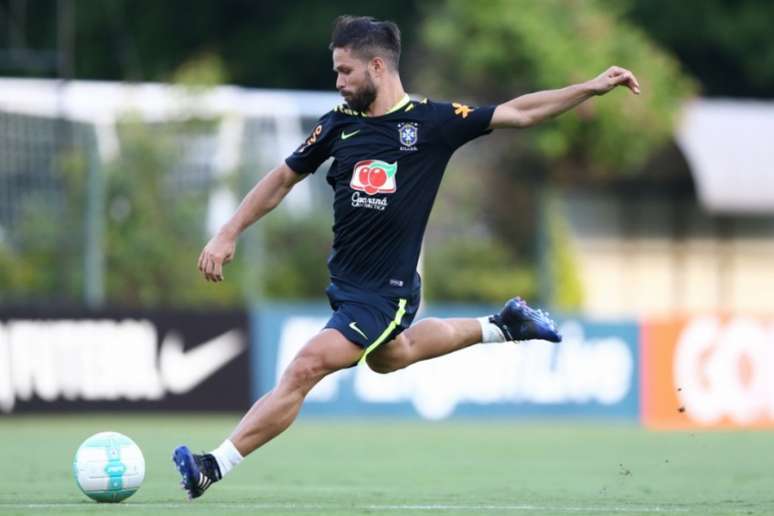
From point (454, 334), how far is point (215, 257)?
1.59m

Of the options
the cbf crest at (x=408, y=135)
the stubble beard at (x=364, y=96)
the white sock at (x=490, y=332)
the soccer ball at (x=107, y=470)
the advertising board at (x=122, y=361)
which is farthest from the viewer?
the advertising board at (x=122, y=361)

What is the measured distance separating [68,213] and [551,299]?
8.60 metres

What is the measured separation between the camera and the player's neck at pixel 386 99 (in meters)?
9.34

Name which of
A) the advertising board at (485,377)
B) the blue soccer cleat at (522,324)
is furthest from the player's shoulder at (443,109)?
the advertising board at (485,377)

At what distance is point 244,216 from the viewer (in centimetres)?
938

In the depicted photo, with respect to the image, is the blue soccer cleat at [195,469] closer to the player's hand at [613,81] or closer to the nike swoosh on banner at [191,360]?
the player's hand at [613,81]

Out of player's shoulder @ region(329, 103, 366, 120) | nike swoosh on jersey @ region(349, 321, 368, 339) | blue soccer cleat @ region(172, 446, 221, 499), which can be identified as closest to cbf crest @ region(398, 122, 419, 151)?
player's shoulder @ region(329, 103, 366, 120)

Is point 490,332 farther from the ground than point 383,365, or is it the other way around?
point 490,332

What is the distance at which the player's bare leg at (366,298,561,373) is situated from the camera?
9695 millimetres

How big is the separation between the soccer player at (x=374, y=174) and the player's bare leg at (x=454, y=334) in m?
0.16

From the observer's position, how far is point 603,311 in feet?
97.2

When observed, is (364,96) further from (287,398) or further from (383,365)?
(287,398)

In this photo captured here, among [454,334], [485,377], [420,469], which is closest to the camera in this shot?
[454,334]

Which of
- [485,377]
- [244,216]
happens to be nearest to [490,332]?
[244,216]
